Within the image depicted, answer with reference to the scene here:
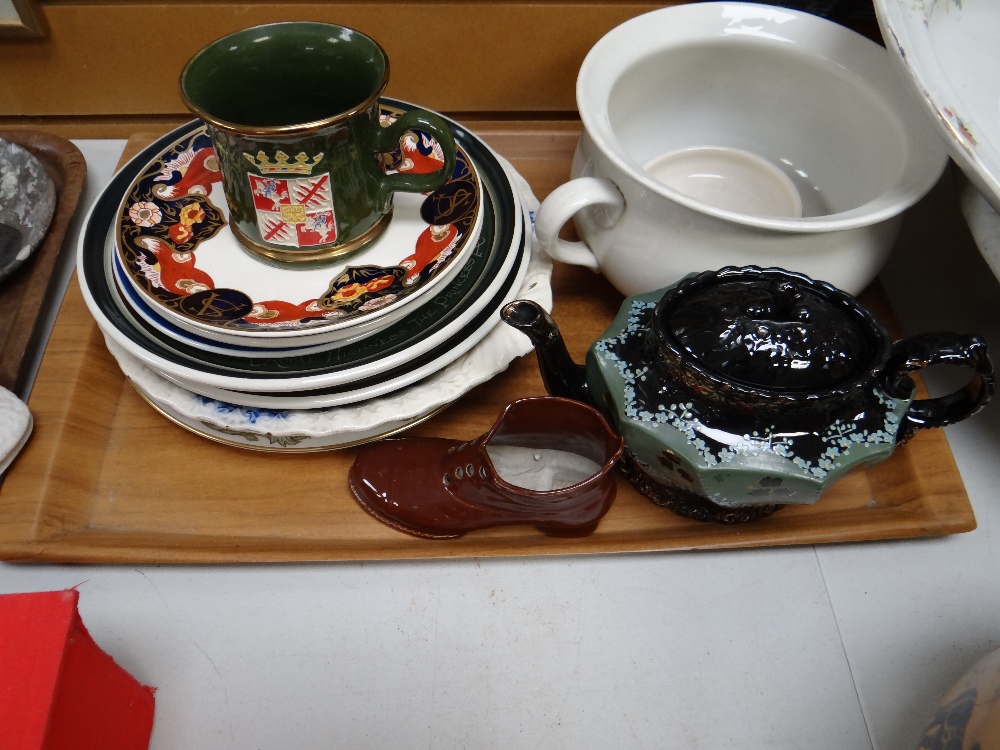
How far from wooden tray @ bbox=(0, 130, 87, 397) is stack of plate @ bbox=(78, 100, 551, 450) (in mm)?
95

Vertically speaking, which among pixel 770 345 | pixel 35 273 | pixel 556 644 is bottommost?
pixel 556 644

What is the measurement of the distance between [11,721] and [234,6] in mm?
683

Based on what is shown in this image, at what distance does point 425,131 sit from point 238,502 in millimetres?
318

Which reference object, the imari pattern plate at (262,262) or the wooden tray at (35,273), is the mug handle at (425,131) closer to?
the imari pattern plate at (262,262)

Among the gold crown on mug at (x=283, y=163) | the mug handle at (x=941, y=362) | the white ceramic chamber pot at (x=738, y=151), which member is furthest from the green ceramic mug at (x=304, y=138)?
the mug handle at (x=941, y=362)

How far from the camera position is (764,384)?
0.46 m

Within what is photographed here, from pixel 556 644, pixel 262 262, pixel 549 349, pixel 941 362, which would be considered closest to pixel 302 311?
pixel 262 262

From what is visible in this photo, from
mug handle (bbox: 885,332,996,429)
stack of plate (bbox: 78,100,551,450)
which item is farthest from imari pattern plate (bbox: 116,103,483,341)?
mug handle (bbox: 885,332,996,429)

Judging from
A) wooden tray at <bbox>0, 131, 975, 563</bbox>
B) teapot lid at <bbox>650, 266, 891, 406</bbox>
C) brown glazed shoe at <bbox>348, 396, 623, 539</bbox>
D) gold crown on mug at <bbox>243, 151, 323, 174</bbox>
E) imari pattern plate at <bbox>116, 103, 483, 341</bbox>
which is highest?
gold crown on mug at <bbox>243, 151, 323, 174</bbox>

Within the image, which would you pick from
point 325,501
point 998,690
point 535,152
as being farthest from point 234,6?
point 998,690

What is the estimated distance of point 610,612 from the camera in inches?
22.0

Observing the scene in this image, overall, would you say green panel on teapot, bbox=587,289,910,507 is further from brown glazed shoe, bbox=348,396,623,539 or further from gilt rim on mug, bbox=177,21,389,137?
gilt rim on mug, bbox=177,21,389,137

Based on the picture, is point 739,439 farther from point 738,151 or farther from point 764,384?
point 738,151

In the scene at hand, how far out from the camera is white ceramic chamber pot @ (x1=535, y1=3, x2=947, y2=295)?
1.82 ft
